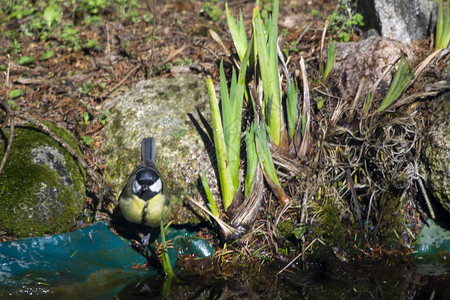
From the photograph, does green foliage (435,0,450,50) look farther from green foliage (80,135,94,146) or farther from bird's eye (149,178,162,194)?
green foliage (80,135,94,146)

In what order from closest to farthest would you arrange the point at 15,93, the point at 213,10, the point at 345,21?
the point at 15,93 → the point at 345,21 → the point at 213,10

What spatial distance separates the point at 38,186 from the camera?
11.0 feet

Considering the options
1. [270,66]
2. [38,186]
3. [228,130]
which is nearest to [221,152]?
[228,130]

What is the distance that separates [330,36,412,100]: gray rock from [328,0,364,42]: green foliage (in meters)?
0.49

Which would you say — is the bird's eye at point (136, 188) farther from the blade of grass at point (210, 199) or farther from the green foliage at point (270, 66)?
the green foliage at point (270, 66)

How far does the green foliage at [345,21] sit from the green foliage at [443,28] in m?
0.88

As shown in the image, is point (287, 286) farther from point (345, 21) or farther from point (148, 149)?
point (345, 21)

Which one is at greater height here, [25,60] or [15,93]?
[25,60]

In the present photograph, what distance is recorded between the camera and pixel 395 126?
3.55m

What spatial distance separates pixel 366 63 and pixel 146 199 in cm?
238

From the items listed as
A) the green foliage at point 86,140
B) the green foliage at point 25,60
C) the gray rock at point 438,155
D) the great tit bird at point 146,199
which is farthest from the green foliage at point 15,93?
the gray rock at point 438,155

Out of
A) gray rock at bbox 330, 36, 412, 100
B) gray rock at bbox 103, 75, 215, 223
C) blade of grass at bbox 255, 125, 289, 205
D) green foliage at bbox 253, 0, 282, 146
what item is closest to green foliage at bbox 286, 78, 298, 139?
green foliage at bbox 253, 0, 282, 146

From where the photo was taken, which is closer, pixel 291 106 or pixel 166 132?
pixel 291 106

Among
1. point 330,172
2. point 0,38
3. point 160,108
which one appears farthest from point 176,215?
point 0,38
